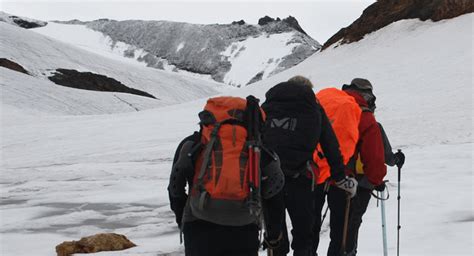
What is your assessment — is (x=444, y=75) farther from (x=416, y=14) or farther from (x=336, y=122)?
(x=336, y=122)

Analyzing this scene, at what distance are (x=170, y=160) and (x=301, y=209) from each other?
40.3ft

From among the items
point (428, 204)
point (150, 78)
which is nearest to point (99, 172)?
point (428, 204)

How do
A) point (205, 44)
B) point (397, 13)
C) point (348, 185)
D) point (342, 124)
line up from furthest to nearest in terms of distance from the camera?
point (205, 44), point (397, 13), point (342, 124), point (348, 185)

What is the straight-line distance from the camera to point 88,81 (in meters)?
64.5

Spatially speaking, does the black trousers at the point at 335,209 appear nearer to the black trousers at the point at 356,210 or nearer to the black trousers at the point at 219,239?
the black trousers at the point at 356,210

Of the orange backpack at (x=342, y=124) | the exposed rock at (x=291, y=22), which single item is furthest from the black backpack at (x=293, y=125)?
the exposed rock at (x=291, y=22)

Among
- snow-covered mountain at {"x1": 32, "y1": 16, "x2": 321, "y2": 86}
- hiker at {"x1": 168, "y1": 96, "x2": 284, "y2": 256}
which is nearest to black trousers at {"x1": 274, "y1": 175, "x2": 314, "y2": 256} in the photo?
hiker at {"x1": 168, "y1": 96, "x2": 284, "y2": 256}

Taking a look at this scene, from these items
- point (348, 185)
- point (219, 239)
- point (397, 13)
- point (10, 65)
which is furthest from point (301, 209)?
point (10, 65)

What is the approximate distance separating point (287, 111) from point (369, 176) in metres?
1.01

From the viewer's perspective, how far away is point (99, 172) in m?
Result: 14.8

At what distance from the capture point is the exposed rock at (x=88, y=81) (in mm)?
60844

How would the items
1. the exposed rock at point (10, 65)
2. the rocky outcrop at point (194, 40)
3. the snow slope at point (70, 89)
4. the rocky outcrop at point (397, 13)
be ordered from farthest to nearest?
the rocky outcrop at point (194, 40) → the exposed rock at point (10, 65) → the snow slope at point (70, 89) → the rocky outcrop at point (397, 13)

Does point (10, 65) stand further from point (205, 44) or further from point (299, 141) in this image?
point (205, 44)

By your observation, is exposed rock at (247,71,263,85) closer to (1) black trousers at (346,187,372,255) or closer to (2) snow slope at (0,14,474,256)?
(2) snow slope at (0,14,474,256)
